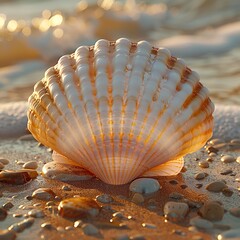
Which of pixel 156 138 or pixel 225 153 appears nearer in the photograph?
pixel 156 138

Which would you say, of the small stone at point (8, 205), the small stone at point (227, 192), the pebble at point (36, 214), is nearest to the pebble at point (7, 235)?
the pebble at point (36, 214)

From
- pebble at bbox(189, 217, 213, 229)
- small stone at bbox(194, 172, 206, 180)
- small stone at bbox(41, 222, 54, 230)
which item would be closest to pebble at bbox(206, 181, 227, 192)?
small stone at bbox(194, 172, 206, 180)

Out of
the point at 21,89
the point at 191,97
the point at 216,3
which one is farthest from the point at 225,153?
the point at 216,3

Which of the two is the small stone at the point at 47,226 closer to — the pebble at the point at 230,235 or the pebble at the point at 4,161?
Result: the pebble at the point at 230,235

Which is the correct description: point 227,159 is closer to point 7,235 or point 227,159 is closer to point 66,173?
point 66,173

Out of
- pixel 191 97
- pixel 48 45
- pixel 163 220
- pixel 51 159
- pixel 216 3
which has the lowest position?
pixel 163 220

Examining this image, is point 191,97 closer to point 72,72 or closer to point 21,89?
point 72,72
